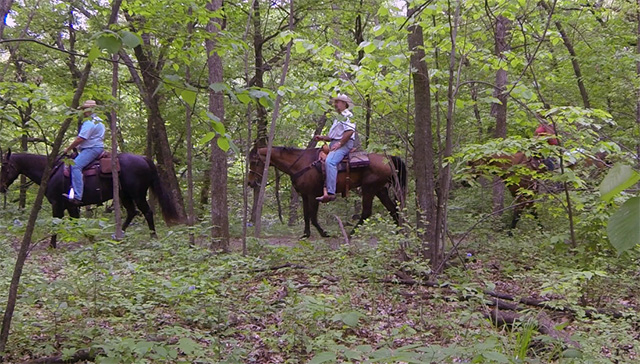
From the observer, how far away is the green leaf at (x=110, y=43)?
99.3 inches

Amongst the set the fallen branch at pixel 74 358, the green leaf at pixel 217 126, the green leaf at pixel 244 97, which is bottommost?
the fallen branch at pixel 74 358

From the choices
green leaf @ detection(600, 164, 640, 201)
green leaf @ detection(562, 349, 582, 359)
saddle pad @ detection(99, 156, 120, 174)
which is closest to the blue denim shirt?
saddle pad @ detection(99, 156, 120, 174)

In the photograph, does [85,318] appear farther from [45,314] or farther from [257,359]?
[257,359]

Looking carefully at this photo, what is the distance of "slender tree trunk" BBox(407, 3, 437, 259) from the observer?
6.48 meters

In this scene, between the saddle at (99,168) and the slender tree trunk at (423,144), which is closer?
the slender tree trunk at (423,144)

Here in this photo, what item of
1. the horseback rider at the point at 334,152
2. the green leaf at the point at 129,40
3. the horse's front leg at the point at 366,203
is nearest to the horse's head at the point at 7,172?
the horseback rider at the point at 334,152

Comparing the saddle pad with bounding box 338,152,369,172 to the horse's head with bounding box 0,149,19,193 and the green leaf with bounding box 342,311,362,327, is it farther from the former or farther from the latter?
the green leaf with bounding box 342,311,362,327

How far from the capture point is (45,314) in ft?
15.1

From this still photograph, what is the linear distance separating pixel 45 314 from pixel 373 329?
8.95 ft

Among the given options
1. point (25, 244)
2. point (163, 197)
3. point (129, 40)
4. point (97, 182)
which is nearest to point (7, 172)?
point (97, 182)

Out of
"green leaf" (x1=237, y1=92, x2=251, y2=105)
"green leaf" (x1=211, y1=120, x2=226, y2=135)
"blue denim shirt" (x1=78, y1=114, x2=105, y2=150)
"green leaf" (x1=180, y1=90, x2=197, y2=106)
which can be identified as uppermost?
"blue denim shirt" (x1=78, y1=114, x2=105, y2=150)

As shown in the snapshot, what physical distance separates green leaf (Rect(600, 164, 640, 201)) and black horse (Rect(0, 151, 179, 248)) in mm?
9273

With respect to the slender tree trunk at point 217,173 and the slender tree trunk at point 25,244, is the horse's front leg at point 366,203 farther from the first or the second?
the slender tree trunk at point 25,244

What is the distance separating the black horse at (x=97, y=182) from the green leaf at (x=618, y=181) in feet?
30.4
